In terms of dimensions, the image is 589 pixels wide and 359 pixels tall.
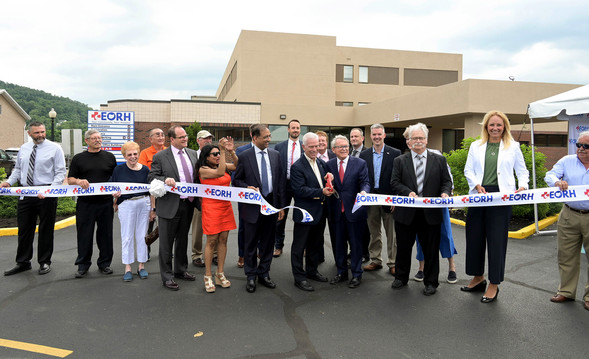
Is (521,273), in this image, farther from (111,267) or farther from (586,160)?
(111,267)

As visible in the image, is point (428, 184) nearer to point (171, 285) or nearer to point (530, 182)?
point (171, 285)

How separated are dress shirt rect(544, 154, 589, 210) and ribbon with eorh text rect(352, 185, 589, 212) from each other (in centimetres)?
13

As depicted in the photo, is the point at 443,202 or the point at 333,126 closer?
the point at 443,202

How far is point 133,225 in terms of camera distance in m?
5.49

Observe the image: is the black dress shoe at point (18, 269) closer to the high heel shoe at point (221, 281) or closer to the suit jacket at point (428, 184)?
the high heel shoe at point (221, 281)

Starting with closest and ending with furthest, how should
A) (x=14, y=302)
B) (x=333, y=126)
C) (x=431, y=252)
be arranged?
(x=14, y=302), (x=431, y=252), (x=333, y=126)

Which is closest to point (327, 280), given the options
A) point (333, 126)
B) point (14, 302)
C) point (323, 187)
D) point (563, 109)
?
point (323, 187)

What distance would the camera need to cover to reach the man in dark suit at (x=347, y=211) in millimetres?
5164

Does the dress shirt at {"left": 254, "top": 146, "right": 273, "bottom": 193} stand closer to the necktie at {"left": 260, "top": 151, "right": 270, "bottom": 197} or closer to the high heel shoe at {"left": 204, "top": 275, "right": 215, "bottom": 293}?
the necktie at {"left": 260, "top": 151, "right": 270, "bottom": 197}

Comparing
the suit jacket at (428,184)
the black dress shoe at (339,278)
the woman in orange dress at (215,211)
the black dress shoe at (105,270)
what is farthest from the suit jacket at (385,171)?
the black dress shoe at (105,270)

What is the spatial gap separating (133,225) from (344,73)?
33.7 metres

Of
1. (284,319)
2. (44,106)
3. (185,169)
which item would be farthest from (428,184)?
(44,106)

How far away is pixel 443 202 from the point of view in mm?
4758

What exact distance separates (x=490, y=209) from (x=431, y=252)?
88 centimetres
